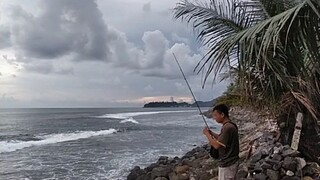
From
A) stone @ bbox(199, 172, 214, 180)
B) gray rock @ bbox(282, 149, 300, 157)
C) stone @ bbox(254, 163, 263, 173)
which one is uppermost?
gray rock @ bbox(282, 149, 300, 157)

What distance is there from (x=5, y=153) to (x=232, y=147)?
24.1 meters

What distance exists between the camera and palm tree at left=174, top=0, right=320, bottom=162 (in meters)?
4.19

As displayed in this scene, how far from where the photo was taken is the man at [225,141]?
5.33 meters

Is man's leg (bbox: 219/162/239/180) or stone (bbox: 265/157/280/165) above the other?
man's leg (bbox: 219/162/239/180)

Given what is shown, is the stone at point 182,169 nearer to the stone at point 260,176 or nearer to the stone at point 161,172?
the stone at point 161,172

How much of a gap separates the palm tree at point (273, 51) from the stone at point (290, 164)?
51cm

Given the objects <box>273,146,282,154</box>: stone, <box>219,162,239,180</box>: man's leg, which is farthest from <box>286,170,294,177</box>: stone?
<box>219,162,239,180</box>: man's leg

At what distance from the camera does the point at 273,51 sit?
4.80 meters

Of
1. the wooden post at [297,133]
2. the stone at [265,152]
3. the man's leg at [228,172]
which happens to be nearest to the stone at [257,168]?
the stone at [265,152]

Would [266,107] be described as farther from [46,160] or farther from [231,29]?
[46,160]

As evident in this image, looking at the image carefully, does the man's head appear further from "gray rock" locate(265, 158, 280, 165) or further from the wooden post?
"gray rock" locate(265, 158, 280, 165)

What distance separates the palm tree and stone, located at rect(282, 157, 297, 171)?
51 centimetres

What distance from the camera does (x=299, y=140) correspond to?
8.84 metres

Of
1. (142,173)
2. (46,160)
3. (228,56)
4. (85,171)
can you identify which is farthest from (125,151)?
(228,56)
